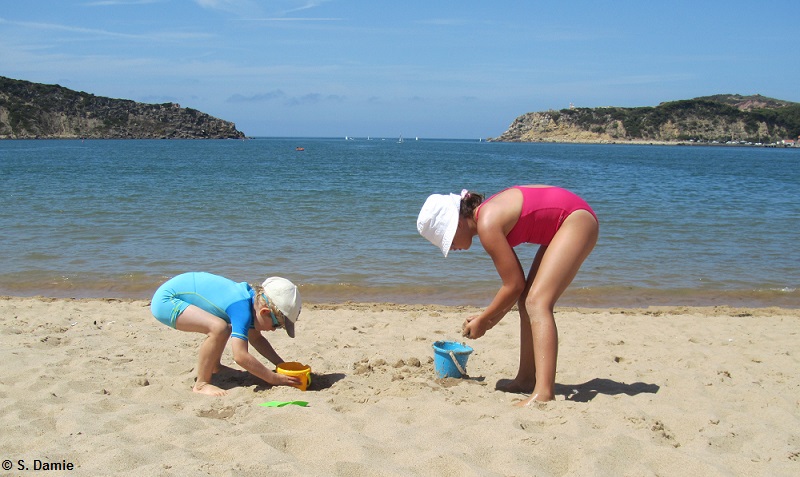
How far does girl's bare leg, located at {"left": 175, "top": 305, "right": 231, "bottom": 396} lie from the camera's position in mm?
4203

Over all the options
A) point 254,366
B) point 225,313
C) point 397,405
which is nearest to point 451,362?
point 397,405

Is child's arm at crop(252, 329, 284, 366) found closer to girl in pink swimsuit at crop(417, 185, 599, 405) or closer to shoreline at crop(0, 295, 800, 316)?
girl in pink swimsuit at crop(417, 185, 599, 405)

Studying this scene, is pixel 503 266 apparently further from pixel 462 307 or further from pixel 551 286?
pixel 462 307

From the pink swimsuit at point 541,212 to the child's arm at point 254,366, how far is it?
5.33 ft

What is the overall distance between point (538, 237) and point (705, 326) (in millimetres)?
3409

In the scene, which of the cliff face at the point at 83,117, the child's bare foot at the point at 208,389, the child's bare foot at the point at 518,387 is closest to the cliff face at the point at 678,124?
the cliff face at the point at 83,117

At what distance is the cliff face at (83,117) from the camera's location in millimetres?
86812

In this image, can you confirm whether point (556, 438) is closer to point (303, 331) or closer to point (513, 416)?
point (513, 416)

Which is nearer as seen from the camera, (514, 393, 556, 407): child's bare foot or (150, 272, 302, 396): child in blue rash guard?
(514, 393, 556, 407): child's bare foot

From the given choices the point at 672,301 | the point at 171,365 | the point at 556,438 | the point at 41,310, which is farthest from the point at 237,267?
the point at 556,438

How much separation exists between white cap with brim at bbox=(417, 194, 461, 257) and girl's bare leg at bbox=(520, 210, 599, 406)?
59cm

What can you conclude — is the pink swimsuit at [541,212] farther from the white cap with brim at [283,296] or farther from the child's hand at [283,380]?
the child's hand at [283,380]

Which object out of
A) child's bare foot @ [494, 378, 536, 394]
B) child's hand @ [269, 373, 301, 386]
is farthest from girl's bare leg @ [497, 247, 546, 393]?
child's hand @ [269, 373, 301, 386]

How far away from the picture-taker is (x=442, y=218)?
12.3ft
